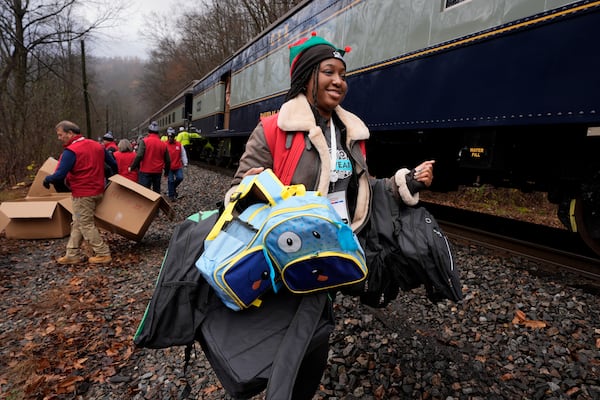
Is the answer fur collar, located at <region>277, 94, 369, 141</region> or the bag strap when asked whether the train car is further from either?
the bag strap

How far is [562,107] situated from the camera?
344cm

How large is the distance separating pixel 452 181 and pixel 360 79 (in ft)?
8.03

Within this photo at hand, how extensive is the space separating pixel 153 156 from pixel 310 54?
24.6 feet

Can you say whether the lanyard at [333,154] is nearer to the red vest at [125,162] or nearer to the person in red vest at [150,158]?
the person in red vest at [150,158]

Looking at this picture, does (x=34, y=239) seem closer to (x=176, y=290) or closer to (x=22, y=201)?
(x=22, y=201)

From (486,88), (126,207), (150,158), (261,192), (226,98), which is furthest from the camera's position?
(226,98)

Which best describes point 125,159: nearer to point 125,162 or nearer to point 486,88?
point 125,162

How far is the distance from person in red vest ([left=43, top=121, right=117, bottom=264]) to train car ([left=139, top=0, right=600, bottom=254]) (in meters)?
4.18

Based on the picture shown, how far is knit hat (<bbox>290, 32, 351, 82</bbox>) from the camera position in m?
1.76

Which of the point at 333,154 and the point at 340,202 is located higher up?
the point at 333,154

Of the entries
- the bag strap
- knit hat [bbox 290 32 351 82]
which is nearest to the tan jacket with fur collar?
knit hat [bbox 290 32 351 82]

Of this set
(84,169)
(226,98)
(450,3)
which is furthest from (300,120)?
(226,98)

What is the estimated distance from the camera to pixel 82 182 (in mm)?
5012

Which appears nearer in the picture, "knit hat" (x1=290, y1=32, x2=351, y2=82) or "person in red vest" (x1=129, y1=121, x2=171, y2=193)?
"knit hat" (x1=290, y1=32, x2=351, y2=82)
